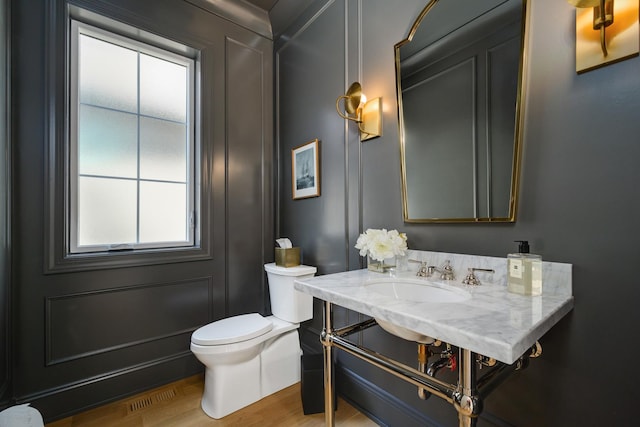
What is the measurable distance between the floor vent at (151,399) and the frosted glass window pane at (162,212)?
98 centimetres

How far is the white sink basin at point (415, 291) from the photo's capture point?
1038mm

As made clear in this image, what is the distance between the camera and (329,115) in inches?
74.5

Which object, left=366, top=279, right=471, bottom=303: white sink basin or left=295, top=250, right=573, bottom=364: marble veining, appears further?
left=366, top=279, right=471, bottom=303: white sink basin

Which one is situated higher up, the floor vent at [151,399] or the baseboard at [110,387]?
the baseboard at [110,387]

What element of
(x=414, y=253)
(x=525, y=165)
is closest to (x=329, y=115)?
(x=414, y=253)

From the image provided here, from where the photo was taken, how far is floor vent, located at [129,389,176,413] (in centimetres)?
166

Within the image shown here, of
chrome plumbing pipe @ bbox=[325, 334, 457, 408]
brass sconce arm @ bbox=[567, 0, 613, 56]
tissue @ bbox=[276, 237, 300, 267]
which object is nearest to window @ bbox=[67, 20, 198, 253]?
tissue @ bbox=[276, 237, 300, 267]

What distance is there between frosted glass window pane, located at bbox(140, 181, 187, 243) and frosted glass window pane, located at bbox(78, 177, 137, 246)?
2.3 inches

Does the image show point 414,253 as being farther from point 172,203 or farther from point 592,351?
point 172,203

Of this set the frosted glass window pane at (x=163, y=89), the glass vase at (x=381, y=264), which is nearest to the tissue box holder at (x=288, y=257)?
the glass vase at (x=381, y=264)

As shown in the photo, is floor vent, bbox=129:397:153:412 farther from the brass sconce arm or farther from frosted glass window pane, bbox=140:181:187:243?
the brass sconce arm

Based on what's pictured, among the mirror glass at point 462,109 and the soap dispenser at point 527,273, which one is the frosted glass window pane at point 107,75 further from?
the soap dispenser at point 527,273

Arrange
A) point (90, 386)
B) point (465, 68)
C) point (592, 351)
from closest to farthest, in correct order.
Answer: point (592, 351)
point (465, 68)
point (90, 386)

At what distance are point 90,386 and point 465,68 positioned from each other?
2.58m
